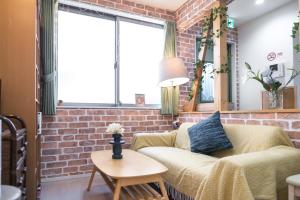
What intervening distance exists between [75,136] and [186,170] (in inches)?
70.8

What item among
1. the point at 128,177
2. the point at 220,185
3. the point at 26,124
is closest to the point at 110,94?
the point at 26,124

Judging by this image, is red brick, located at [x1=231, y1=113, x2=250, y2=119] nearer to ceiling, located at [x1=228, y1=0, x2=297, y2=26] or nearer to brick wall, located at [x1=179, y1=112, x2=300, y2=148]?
brick wall, located at [x1=179, y1=112, x2=300, y2=148]

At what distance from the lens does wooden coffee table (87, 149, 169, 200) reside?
5.57ft

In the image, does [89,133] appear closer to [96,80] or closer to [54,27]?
[96,80]

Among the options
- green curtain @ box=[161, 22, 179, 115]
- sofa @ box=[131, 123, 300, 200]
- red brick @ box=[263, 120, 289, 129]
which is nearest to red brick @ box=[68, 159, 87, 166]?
sofa @ box=[131, 123, 300, 200]

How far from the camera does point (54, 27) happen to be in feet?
9.60

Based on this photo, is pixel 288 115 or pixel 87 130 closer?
pixel 288 115

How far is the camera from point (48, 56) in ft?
9.36

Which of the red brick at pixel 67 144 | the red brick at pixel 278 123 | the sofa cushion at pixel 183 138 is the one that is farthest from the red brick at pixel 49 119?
the red brick at pixel 278 123

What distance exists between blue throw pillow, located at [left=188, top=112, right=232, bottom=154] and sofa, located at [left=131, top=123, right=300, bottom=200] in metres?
0.09

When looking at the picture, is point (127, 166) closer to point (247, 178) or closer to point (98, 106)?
point (247, 178)

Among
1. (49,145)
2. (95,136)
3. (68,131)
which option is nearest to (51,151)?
(49,145)

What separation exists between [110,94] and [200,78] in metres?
1.42

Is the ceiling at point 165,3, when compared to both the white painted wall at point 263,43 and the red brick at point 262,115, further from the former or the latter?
the red brick at point 262,115
